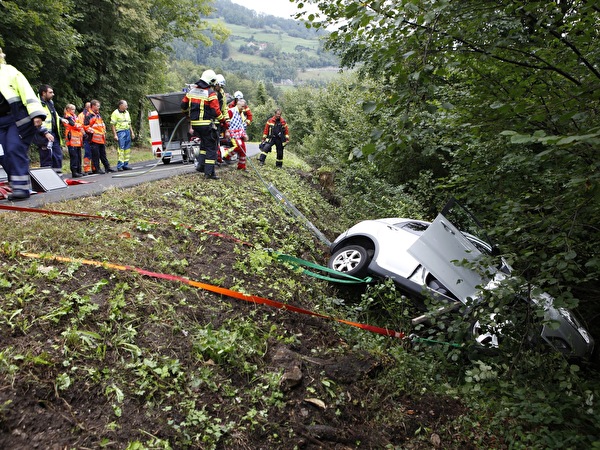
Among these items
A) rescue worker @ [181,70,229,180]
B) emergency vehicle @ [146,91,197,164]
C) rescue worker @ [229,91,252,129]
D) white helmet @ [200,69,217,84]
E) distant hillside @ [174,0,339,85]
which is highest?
white helmet @ [200,69,217,84]

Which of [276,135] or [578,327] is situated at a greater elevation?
[276,135]

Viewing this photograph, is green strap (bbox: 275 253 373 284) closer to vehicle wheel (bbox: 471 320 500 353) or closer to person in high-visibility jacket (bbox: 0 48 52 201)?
vehicle wheel (bbox: 471 320 500 353)

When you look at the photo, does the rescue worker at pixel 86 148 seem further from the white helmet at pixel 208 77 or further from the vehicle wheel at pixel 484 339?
the vehicle wheel at pixel 484 339

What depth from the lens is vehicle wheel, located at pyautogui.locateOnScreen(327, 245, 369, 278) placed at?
19.3 feet

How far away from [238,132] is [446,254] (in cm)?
750

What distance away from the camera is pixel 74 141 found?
32.1 feet

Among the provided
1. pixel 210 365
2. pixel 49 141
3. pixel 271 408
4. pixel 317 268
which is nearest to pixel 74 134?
pixel 49 141

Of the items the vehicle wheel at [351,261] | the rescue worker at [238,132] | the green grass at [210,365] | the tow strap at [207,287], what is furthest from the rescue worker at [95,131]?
the tow strap at [207,287]

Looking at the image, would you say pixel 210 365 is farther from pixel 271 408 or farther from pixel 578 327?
pixel 578 327

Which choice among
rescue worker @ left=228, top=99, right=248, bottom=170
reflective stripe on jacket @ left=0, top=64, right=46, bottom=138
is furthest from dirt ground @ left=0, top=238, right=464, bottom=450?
rescue worker @ left=228, top=99, right=248, bottom=170

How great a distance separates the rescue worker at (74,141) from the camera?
969cm

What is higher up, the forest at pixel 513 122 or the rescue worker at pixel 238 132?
the forest at pixel 513 122

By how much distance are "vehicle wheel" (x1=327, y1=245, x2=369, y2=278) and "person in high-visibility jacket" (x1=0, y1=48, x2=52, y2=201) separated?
4631 mm

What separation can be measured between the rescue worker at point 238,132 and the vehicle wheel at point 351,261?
496 centimetres
